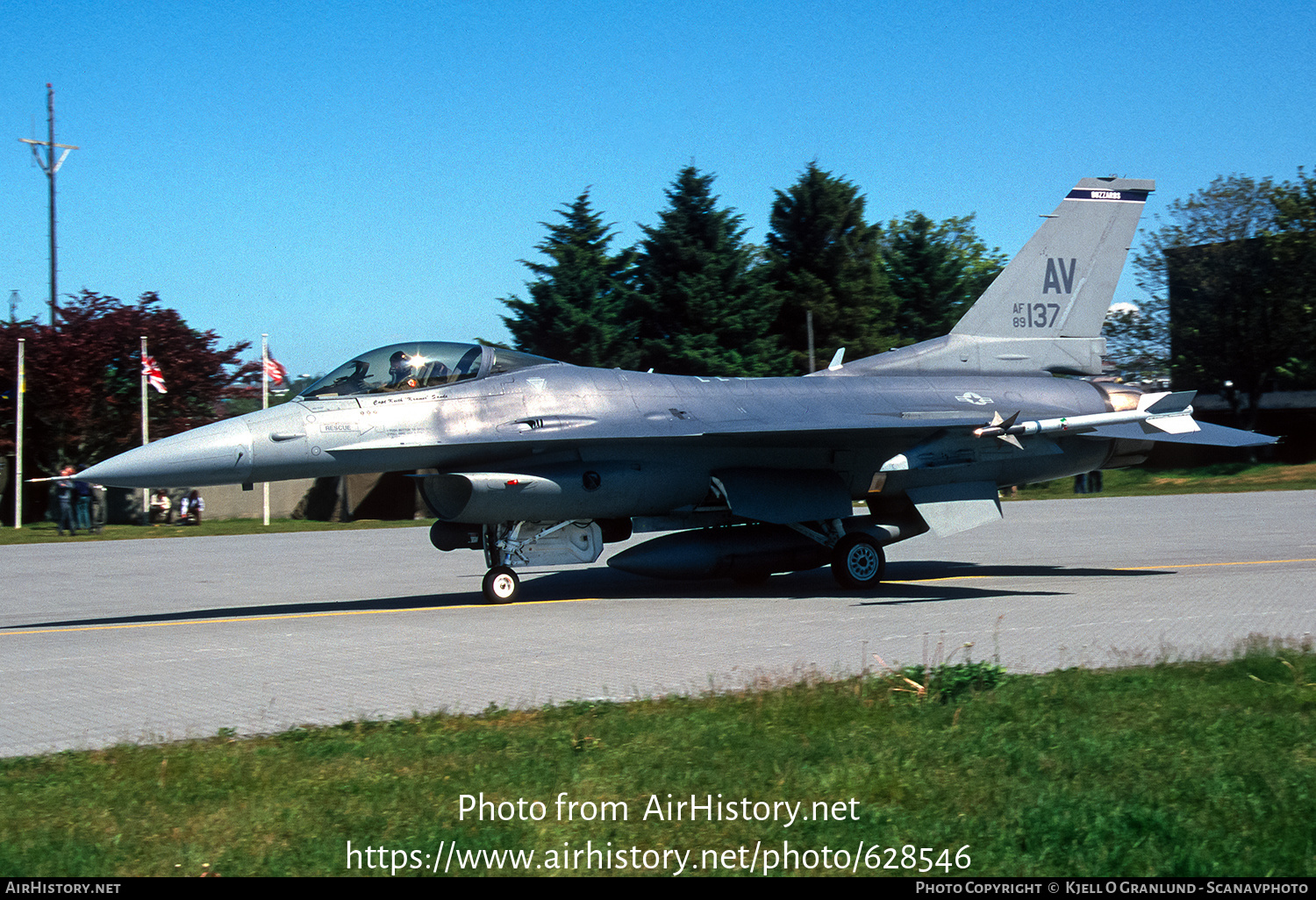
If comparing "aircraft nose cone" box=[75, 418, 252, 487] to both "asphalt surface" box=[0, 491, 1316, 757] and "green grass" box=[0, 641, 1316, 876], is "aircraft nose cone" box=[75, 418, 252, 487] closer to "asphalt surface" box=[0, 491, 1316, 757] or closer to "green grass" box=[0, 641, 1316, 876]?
"asphalt surface" box=[0, 491, 1316, 757]

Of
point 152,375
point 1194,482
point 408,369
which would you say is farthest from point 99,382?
point 1194,482

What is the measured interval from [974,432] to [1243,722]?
7.39m

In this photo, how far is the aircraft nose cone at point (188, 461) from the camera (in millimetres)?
11016

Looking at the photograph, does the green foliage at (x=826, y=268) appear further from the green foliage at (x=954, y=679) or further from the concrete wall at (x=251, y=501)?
the green foliage at (x=954, y=679)

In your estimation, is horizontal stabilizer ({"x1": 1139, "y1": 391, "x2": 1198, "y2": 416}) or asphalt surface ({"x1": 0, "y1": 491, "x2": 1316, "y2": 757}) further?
horizontal stabilizer ({"x1": 1139, "y1": 391, "x2": 1198, "y2": 416})

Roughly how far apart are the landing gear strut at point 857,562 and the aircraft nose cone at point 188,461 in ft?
22.6

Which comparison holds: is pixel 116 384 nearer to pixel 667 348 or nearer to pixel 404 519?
pixel 404 519

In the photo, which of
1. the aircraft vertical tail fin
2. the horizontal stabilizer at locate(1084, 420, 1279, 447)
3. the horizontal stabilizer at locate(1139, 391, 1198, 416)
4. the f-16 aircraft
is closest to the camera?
the f-16 aircraft

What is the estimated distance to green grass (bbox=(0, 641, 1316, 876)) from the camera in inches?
175

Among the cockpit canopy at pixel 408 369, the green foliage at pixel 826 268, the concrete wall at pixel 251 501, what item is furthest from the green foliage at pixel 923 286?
the cockpit canopy at pixel 408 369

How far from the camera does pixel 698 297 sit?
45.3 m

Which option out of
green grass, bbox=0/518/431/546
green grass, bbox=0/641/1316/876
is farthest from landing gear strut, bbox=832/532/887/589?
green grass, bbox=0/518/431/546

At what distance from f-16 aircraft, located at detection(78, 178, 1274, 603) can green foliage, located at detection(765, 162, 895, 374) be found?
32.9 meters

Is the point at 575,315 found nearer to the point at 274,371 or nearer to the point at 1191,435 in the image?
the point at 274,371
